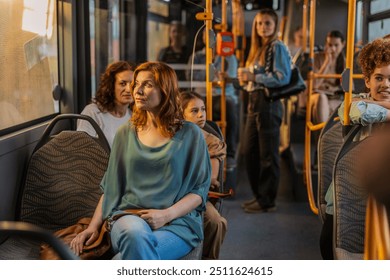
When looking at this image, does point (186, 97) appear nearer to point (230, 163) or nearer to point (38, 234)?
point (38, 234)

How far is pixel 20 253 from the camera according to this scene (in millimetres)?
2730

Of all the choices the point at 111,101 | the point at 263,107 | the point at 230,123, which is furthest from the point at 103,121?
the point at 230,123

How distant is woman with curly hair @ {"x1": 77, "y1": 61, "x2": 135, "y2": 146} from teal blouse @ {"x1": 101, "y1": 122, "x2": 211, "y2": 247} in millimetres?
674

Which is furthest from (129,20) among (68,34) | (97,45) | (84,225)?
(84,225)

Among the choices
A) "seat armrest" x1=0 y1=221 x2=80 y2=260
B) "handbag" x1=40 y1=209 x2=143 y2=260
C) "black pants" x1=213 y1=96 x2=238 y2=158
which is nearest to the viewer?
"seat armrest" x1=0 y1=221 x2=80 y2=260

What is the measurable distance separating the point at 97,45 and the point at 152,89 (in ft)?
5.02

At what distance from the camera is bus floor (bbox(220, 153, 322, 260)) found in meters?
3.74

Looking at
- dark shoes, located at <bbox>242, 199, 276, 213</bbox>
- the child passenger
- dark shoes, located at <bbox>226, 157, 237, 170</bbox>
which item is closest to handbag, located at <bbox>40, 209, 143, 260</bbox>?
the child passenger

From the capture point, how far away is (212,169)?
314 centimetres

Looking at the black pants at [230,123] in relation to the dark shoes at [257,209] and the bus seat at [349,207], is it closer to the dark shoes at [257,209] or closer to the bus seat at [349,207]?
the dark shoes at [257,209]

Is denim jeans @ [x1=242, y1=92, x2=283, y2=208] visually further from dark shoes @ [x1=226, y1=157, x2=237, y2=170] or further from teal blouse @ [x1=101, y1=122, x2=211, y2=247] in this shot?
teal blouse @ [x1=101, y1=122, x2=211, y2=247]

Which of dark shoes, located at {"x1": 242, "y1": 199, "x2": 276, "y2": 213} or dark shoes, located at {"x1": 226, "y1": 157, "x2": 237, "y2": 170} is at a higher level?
dark shoes, located at {"x1": 226, "y1": 157, "x2": 237, "y2": 170}

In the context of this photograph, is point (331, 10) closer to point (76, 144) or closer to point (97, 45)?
point (97, 45)

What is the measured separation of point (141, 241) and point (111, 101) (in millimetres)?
1107
